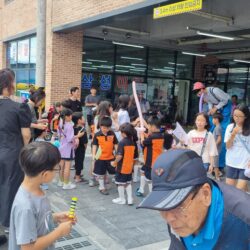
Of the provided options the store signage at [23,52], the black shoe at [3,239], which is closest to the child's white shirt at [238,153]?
the black shoe at [3,239]

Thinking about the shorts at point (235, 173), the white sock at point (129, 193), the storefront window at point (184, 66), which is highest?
the storefront window at point (184, 66)

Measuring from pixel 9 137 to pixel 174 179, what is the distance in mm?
2927

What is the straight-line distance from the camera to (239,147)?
16.0ft

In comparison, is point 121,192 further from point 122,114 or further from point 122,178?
point 122,114

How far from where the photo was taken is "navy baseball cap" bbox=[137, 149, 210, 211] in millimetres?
1176

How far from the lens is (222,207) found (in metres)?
1.26

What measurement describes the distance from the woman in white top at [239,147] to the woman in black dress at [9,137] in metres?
2.81

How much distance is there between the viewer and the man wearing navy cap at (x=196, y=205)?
1.19 metres

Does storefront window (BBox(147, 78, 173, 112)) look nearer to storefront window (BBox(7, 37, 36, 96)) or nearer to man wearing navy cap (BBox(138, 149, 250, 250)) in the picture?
storefront window (BBox(7, 37, 36, 96))

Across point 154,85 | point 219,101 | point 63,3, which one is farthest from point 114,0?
point 154,85

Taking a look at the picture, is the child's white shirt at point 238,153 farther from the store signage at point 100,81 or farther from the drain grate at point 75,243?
the store signage at point 100,81

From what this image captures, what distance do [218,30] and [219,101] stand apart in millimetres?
4813

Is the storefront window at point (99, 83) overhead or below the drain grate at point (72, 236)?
overhead

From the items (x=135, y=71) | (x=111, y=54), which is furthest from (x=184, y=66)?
(x=111, y=54)
